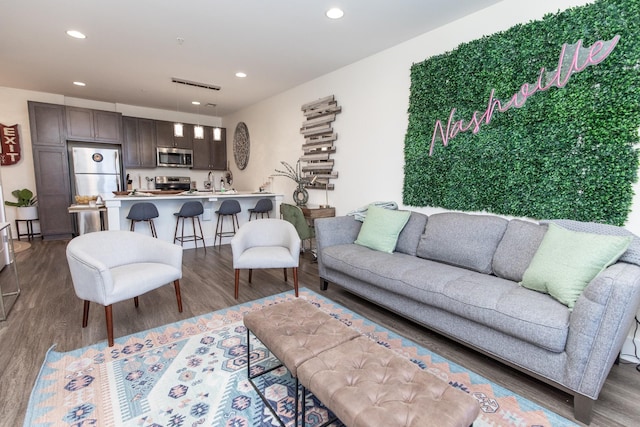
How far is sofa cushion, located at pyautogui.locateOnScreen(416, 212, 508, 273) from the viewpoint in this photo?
7.90 ft

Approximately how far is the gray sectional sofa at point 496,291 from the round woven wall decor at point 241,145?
3.99m

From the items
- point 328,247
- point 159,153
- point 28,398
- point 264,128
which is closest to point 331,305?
point 328,247

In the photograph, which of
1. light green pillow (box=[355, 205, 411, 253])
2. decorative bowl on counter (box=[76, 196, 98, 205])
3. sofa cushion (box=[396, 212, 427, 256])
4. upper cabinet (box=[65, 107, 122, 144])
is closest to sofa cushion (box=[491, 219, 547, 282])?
sofa cushion (box=[396, 212, 427, 256])

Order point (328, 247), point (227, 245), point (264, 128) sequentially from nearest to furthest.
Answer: point (328, 247), point (227, 245), point (264, 128)

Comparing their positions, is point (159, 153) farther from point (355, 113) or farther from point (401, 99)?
point (401, 99)

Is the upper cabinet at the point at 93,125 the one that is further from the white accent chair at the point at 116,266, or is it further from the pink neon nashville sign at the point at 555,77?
the pink neon nashville sign at the point at 555,77

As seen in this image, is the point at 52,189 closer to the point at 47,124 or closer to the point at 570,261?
the point at 47,124

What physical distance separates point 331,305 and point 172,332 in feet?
4.46

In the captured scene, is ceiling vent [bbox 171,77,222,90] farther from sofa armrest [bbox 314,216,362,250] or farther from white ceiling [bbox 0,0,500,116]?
sofa armrest [bbox 314,216,362,250]

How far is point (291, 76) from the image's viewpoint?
4.47 meters

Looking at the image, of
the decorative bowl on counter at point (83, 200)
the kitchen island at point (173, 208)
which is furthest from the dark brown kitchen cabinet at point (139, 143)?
the kitchen island at point (173, 208)

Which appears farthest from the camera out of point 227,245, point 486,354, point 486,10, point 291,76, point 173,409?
point 227,245

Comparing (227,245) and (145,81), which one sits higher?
(145,81)

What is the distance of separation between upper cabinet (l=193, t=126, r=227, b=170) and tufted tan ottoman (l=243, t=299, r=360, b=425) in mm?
6025
